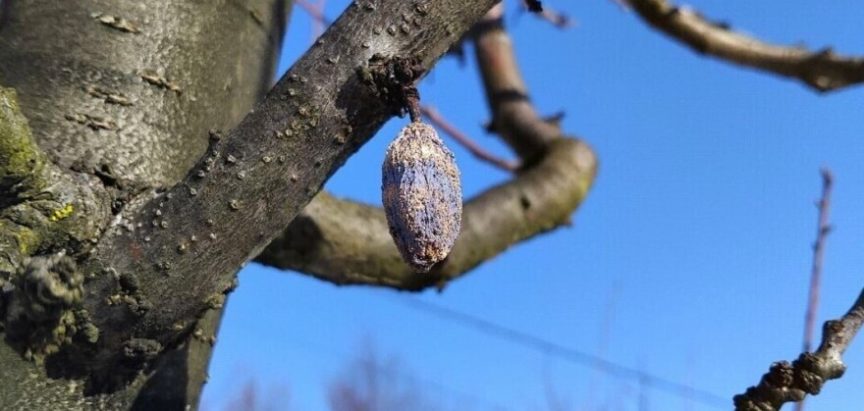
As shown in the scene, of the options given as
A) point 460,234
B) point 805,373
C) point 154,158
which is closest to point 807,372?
point 805,373

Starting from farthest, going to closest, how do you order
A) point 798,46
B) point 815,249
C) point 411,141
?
point 798,46 → point 815,249 → point 411,141

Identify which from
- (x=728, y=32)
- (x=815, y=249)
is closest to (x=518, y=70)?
(x=728, y=32)

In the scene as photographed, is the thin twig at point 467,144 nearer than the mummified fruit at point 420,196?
No

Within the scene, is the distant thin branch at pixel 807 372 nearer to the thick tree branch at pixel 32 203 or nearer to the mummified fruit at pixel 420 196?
the mummified fruit at pixel 420 196

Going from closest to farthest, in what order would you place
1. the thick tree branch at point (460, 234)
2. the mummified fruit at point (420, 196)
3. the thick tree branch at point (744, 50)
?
the mummified fruit at point (420, 196), the thick tree branch at point (460, 234), the thick tree branch at point (744, 50)

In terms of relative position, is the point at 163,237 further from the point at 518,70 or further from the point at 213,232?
the point at 518,70

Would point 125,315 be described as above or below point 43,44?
below

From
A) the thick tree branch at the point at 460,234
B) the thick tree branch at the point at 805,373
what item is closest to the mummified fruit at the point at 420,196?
the thick tree branch at the point at 805,373
